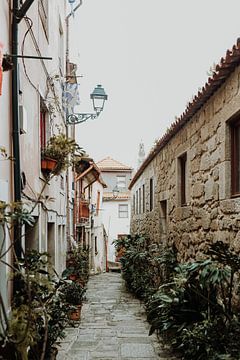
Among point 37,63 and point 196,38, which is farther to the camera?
point 196,38

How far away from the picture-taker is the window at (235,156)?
16.2 ft

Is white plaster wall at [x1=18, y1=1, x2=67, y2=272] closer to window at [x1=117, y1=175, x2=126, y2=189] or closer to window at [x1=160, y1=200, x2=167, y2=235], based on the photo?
window at [x1=160, y1=200, x2=167, y2=235]

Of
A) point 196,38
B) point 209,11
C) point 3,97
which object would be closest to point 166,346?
point 3,97

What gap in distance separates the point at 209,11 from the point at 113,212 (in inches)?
858

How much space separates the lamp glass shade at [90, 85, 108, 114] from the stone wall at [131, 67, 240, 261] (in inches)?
68.3

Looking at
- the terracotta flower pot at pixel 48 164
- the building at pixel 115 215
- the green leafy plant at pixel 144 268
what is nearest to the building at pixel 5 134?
the terracotta flower pot at pixel 48 164

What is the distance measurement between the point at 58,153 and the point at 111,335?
2904mm

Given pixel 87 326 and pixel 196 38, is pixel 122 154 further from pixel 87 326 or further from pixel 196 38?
pixel 87 326

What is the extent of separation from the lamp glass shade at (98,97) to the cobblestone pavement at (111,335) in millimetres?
4215

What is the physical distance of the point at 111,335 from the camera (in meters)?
7.02

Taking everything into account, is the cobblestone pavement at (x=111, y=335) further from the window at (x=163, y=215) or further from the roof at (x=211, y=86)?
the roof at (x=211, y=86)

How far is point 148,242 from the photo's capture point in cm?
1211

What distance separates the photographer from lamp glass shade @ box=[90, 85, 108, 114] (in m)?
9.51

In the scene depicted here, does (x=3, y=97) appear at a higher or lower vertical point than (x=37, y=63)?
lower
